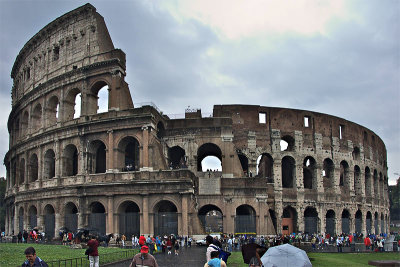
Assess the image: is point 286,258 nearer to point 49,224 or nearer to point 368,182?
point 49,224

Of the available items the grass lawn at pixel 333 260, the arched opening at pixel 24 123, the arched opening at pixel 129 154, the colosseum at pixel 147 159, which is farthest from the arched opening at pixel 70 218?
the grass lawn at pixel 333 260

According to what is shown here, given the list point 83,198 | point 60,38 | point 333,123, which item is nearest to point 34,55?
point 60,38

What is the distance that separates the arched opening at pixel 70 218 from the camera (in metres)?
28.7

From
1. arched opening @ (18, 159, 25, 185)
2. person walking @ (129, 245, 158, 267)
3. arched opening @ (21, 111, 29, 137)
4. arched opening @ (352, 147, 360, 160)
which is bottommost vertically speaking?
person walking @ (129, 245, 158, 267)

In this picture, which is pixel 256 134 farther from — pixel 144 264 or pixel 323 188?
pixel 144 264

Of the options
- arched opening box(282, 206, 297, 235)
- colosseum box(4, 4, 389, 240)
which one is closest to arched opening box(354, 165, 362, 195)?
colosseum box(4, 4, 389, 240)

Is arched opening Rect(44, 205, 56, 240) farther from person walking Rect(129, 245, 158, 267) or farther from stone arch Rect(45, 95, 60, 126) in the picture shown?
person walking Rect(129, 245, 158, 267)

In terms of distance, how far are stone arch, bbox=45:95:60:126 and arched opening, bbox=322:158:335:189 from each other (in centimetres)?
2235

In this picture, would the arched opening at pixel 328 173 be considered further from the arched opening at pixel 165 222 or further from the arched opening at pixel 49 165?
the arched opening at pixel 49 165

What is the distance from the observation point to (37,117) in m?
35.1

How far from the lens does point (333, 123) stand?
36.7 metres

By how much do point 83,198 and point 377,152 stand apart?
29.3 m

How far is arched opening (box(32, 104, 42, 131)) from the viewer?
1368 inches

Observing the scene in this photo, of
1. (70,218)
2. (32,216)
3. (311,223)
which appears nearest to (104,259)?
(70,218)
